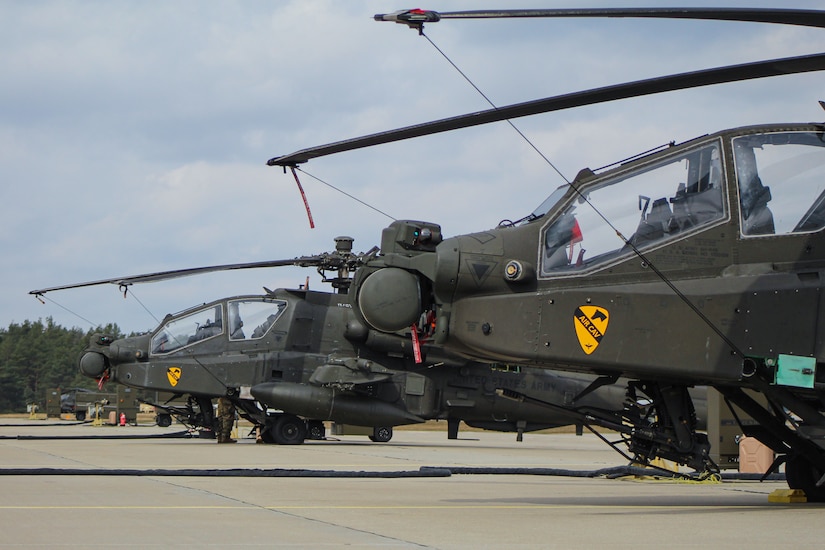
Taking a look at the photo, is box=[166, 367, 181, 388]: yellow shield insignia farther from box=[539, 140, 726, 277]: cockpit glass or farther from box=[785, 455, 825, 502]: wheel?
box=[785, 455, 825, 502]: wheel

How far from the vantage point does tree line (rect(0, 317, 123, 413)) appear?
96688 millimetres

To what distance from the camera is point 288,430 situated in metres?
21.4

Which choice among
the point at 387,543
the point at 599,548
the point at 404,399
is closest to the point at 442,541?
the point at 387,543

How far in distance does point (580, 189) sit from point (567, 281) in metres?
0.86

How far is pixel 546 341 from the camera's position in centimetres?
825

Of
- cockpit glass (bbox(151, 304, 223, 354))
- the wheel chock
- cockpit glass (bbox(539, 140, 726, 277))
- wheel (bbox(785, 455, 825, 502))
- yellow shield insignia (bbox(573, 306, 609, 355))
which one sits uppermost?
cockpit glass (bbox(539, 140, 726, 277))

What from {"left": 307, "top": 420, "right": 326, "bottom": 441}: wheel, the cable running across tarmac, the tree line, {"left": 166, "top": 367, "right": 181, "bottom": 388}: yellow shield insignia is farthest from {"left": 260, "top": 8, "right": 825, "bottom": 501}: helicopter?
the tree line

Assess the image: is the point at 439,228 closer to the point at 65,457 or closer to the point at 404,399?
the point at 65,457

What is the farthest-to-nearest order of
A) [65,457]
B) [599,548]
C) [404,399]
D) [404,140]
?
[404,399] < [65,457] < [404,140] < [599,548]

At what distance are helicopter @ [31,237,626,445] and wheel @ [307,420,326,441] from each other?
823mm

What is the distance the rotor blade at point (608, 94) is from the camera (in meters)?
7.17

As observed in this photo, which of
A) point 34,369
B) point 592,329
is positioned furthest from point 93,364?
point 34,369

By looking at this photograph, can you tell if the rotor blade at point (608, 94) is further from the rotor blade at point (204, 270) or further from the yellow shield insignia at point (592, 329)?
the rotor blade at point (204, 270)

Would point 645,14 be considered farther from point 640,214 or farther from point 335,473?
point 335,473
